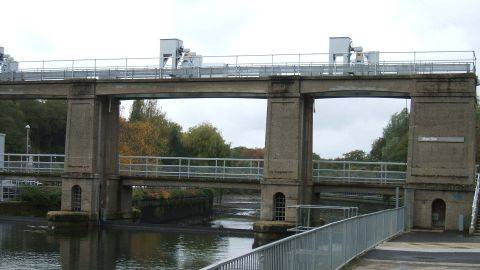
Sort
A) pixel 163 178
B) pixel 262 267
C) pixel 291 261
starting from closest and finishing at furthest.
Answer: pixel 262 267, pixel 291 261, pixel 163 178

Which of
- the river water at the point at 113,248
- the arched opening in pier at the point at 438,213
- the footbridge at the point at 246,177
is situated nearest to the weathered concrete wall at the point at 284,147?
the footbridge at the point at 246,177

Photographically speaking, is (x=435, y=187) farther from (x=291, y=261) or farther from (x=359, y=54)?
(x=291, y=261)

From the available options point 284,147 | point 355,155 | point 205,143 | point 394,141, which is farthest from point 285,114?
point 355,155

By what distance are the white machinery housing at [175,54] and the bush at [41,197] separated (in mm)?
15382

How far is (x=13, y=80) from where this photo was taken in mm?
44438

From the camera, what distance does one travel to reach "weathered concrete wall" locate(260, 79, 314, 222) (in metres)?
37.1

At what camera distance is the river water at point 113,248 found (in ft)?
87.8

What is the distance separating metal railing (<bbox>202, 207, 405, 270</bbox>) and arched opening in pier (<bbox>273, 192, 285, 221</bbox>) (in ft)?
42.3

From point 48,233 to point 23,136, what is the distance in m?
44.3

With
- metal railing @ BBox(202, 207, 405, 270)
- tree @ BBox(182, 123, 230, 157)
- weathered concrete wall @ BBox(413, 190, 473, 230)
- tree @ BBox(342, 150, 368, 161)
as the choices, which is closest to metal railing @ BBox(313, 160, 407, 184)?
weathered concrete wall @ BBox(413, 190, 473, 230)

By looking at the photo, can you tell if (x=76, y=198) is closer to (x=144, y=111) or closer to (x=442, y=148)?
(x=442, y=148)

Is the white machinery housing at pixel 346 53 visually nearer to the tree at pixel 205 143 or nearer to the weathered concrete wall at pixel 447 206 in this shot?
the weathered concrete wall at pixel 447 206

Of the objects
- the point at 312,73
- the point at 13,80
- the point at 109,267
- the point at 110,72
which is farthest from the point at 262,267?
the point at 13,80

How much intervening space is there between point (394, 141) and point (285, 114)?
5028 cm
